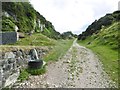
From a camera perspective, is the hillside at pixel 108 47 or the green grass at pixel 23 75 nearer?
the green grass at pixel 23 75

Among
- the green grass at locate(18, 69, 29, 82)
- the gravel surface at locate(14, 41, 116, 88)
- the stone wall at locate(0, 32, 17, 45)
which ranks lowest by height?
the gravel surface at locate(14, 41, 116, 88)

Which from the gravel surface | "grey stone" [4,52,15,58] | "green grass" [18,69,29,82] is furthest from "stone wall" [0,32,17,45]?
"grey stone" [4,52,15,58]

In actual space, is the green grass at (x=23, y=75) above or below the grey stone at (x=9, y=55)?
below

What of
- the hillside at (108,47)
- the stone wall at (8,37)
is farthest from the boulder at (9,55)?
the stone wall at (8,37)

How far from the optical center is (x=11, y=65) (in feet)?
49.3

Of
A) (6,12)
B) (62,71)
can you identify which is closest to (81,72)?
(62,71)

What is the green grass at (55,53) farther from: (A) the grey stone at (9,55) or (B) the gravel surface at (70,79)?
(A) the grey stone at (9,55)

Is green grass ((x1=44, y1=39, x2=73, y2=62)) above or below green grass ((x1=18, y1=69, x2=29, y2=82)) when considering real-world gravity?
above

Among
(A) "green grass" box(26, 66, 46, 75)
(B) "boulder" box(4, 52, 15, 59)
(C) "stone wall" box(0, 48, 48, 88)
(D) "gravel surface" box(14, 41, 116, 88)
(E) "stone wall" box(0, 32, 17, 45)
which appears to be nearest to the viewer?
(C) "stone wall" box(0, 48, 48, 88)

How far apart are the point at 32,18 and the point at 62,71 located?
297ft

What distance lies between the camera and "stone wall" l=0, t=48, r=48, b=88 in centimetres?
1380

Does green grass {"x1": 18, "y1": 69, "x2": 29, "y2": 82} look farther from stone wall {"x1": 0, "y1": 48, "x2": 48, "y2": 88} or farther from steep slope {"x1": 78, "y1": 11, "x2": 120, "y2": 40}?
steep slope {"x1": 78, "y1": 11, "x2": 120, "y2": 40}

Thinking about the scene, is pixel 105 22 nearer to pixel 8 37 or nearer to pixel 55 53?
pixel 8 37

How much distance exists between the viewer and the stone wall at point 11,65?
13.8m
